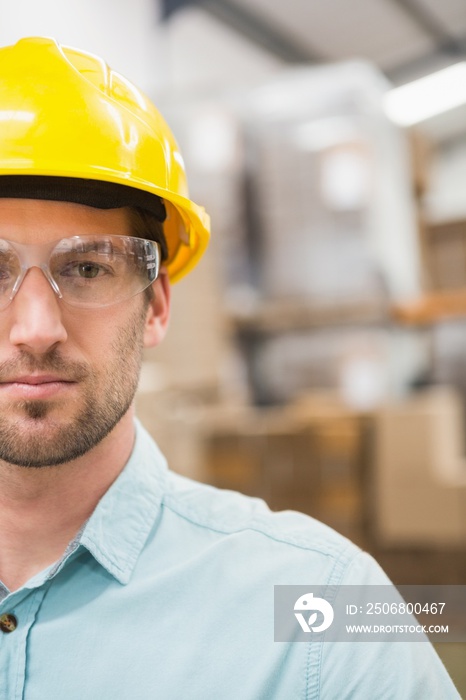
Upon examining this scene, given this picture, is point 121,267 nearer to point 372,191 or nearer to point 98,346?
point 98,346

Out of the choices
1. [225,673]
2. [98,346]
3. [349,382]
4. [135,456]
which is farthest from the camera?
[349,382]

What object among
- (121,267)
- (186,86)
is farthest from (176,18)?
(121,267)

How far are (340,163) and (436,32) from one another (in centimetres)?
225

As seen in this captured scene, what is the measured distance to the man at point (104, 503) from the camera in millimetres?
1101

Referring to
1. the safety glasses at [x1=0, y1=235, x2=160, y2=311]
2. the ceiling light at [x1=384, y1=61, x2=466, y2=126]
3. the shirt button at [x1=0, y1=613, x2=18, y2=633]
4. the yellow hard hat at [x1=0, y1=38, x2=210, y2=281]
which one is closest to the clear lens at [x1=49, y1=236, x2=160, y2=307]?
the safety glasses at [x1=0, y1=235, x2=160, y2=311]

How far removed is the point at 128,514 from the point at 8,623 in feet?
0.85

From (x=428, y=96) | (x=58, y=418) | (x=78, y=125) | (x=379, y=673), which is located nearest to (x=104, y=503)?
(x=58, y=418)

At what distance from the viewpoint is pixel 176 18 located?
19.6 ft

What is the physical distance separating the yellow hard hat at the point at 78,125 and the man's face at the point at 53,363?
0.08m

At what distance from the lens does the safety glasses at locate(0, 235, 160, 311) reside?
1.17 m

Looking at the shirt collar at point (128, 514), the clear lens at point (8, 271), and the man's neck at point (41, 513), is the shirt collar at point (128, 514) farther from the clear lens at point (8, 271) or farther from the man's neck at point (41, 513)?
the clear lens at point (8, 271)

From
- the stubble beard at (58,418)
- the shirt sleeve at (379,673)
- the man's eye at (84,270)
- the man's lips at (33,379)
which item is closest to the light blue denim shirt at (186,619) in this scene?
the shirt sleeve at (379,673)

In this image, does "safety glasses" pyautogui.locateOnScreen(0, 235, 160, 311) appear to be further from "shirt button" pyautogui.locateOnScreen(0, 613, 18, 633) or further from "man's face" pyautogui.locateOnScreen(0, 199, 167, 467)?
"shirt button" pyautogui.locateOnScreen(0, 613, 18, 633)

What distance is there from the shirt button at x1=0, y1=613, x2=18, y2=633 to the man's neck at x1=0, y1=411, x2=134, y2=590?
0.40 feet
